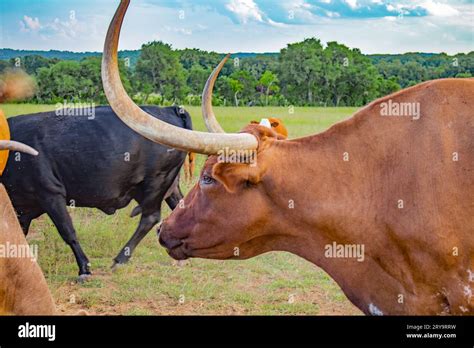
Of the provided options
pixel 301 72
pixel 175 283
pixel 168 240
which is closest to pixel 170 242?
pixel 168 240

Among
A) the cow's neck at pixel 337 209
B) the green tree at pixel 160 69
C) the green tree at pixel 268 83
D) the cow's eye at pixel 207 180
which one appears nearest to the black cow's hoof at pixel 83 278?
the cow's eye at pixel 207 180

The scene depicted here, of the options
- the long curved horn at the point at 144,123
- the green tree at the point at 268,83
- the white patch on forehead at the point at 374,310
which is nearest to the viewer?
the long curved horn at the point at 144,123

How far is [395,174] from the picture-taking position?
397cm

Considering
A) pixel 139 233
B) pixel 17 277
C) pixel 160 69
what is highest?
pixel 160 69

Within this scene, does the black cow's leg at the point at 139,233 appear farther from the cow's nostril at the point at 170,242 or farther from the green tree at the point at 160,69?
the green tree at the point at 160,69

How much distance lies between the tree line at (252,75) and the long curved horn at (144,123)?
540 cm

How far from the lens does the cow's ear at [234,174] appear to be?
157 inches

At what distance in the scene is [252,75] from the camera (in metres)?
17.7

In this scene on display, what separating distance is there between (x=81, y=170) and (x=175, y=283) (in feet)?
6.19

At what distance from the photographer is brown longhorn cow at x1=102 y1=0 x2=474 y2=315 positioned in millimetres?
3803

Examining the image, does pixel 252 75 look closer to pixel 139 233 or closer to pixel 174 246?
pixel 139 233

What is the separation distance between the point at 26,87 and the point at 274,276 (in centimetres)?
392

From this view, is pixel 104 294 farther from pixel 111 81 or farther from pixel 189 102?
pixel 189 102
